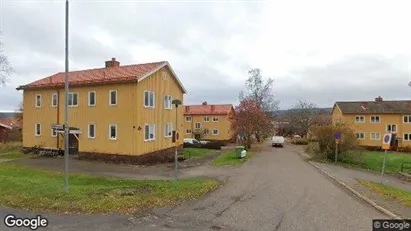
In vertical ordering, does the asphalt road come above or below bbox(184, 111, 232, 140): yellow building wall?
below

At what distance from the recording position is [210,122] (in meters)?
56.3

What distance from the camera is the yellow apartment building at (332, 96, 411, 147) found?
2025 inches

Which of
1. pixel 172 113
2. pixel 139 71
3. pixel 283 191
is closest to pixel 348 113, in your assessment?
pixel 172 113

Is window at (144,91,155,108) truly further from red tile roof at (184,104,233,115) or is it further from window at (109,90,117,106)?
red tile roof at (184,104,233,115)

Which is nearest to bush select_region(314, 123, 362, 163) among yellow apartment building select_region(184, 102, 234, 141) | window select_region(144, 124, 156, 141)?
window select_region(144, 124, 156, 141)

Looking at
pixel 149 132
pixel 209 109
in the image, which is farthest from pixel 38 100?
pixel 209 109

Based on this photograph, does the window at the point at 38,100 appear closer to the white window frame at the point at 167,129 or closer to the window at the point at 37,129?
the window at the point at 37,129

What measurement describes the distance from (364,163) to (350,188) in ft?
62.3

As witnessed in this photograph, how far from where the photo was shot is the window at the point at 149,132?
974 inches

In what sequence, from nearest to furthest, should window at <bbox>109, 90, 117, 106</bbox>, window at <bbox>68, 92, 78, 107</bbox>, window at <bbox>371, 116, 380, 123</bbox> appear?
window at <bbox>109, 90, 117, 106</bbox>
window at <bbox>68, 92, 78, 107</bbox>
window at <bbox>371, 116, 380, 123</bbox>

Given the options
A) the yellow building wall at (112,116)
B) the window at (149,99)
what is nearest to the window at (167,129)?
the yellow building wall at (112,116)

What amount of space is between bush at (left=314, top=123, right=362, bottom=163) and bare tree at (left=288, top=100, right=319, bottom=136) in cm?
4005

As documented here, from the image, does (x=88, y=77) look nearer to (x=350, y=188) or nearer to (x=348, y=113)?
(x=350, y=188)

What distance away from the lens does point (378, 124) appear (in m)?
Answer: 52.8
